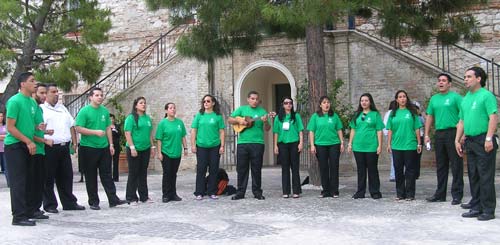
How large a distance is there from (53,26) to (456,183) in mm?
11521

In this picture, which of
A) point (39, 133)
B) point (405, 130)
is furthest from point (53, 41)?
point (405, 130)

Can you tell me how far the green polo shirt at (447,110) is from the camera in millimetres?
8688

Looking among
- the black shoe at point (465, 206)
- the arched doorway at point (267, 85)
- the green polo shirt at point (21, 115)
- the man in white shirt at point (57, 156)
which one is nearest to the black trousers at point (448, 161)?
the black shoe at point (465, 206)

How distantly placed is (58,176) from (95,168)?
21.8 inches

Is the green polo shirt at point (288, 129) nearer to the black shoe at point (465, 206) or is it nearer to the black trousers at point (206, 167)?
the black trousers at point (206, 167)

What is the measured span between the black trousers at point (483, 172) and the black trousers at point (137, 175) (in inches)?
195

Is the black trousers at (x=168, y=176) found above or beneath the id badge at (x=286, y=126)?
beneath

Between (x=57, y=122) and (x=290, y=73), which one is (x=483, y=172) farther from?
(x=290, y=73)

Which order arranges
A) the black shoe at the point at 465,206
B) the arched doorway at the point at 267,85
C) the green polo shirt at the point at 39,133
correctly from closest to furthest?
the green polo shirt at the point at 39,133 < the black shoe at the point at 465,206 < the arched doorway at the point at 267,85

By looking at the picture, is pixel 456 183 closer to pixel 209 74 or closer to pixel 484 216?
pixel 484 216

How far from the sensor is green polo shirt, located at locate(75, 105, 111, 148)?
8602 millimetres

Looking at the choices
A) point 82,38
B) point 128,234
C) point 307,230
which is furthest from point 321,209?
point 82,38

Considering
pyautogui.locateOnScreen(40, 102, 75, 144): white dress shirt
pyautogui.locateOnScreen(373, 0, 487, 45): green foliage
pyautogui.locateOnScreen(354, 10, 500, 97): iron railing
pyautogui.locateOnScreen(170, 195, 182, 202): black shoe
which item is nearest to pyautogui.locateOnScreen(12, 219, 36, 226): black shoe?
pyautogui.locateOnScreen(40, 102, 75, 144): white dress shirt

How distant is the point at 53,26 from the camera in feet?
51.3
